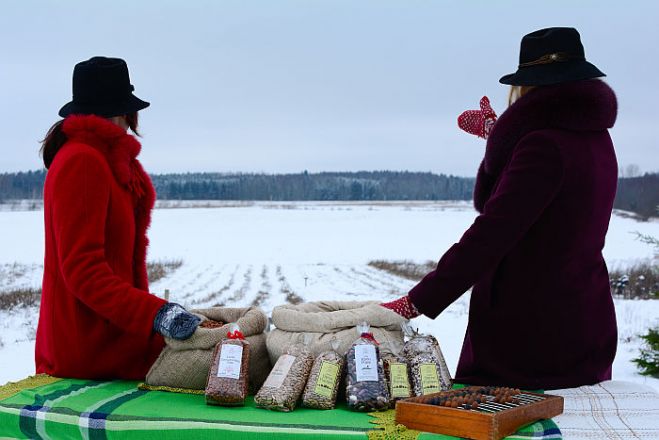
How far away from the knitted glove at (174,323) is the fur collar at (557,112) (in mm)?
1297

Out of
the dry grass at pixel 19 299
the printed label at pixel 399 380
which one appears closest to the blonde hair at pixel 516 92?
the printed label at pixel 399 380

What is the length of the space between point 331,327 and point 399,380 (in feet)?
1.16

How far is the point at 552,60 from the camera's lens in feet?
9.21

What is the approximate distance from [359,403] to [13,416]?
1227 millimetres

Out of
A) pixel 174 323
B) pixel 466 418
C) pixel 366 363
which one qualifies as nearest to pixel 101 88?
pixel 174 323

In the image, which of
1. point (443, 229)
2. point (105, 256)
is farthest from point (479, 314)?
point (443, 229)

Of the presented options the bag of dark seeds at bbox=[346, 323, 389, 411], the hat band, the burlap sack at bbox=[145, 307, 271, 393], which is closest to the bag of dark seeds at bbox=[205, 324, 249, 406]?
the burlap sack at bbox=[145, 307, 271, 393]

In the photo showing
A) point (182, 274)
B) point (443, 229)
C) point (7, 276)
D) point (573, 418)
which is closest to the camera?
point (573, 418)

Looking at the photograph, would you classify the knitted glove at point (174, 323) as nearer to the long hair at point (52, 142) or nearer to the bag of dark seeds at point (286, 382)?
the bag of dark seeds at point (286, 382)

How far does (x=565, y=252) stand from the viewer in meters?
2.75

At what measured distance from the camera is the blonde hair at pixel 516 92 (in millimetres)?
2877

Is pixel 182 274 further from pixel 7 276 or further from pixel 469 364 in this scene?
pixel 469 364

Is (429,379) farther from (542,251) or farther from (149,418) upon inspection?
(149,418)

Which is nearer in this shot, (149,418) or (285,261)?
(149,418)
